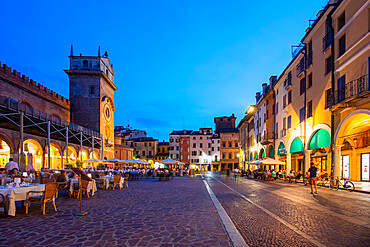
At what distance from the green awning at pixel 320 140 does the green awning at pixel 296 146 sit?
1679mm

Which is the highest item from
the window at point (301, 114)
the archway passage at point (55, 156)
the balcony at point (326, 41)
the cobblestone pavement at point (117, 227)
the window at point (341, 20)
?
the window at point (341, 20)

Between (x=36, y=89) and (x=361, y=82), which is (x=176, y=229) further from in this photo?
(x=36, y=89)

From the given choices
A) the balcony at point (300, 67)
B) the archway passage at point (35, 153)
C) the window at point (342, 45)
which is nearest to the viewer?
the window at point (342, 45)

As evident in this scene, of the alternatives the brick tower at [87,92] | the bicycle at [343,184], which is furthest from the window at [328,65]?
the brick tower at [87,92]

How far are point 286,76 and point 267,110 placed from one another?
8276 mm

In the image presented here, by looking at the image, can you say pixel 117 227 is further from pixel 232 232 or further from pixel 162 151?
pixel 162 151

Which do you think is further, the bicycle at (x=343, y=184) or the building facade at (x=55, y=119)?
the building facade at (x=55, y=119)

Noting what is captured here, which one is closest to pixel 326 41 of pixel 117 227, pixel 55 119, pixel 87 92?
pixel 117 227

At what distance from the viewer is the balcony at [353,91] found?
44.5 feet

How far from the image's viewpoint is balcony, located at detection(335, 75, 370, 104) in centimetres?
1358

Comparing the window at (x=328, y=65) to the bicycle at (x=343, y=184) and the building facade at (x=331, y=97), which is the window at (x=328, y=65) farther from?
the bicycle at (x=343, y=184)

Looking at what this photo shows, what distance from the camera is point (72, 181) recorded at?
1161 centimetres

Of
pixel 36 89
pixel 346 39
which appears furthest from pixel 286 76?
pixel 36 89

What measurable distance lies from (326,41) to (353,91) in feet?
19.5
